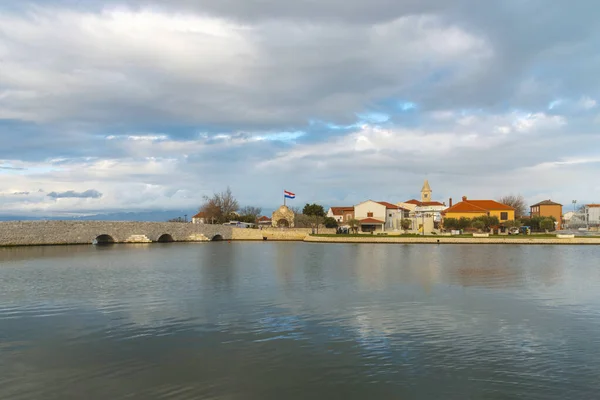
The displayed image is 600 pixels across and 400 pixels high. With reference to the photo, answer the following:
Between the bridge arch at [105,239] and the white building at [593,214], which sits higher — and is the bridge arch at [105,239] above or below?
below

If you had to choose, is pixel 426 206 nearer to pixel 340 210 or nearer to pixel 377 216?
pixel 377 216

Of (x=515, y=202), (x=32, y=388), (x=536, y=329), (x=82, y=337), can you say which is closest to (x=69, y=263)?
(x=82, y=337)

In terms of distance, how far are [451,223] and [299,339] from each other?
75659 millimetres

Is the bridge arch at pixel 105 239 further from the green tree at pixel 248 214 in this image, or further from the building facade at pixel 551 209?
the building facade at pixel 551 209

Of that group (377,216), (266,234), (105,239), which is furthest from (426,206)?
(105,239)

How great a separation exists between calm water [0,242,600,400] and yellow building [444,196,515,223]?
216 ft

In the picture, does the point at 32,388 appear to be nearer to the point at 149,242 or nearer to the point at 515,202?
the point at 149,242

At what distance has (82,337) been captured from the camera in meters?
12.4

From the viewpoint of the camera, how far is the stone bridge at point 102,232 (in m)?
50.2

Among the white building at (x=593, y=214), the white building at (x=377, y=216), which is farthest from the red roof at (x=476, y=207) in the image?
the white building at (x=593, y=214)

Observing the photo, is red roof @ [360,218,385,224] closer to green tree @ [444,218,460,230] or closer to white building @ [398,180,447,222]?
white building @ [398,180,447,222]

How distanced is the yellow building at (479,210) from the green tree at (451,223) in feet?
15.5

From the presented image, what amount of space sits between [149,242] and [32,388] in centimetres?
5921

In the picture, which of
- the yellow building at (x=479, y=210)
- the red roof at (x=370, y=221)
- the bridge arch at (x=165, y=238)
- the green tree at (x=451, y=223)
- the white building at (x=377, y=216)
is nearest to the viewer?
the bridge arch at (x=165, y=238)
